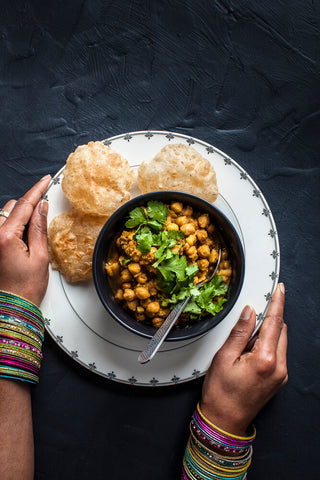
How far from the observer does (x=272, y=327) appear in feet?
9.25

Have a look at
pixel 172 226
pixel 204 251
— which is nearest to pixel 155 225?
pixel 172 226

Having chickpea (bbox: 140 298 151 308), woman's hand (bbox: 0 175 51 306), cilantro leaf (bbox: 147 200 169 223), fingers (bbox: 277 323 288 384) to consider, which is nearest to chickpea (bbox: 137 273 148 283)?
chickpea (bbox: 140 298 151 308)

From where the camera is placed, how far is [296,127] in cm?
318

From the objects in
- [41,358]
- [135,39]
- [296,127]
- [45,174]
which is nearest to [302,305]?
[296,127]

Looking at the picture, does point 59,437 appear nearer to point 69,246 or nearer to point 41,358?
point 41,358

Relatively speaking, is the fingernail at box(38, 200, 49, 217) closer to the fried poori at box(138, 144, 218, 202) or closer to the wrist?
the fried poori at box(138, 144, 218, 202)

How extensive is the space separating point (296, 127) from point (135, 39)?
1474 mm

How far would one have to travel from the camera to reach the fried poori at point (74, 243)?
278 cm

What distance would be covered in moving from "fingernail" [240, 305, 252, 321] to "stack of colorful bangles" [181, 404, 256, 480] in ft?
2.47

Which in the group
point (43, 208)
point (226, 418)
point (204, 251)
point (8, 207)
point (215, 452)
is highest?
point (204, 251)

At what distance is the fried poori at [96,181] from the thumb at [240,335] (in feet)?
3.84

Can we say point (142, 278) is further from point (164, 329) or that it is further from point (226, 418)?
point (226, 418)

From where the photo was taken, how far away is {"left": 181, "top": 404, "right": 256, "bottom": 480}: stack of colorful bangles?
8.93 feet

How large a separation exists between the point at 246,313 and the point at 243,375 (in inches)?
16.8
